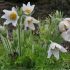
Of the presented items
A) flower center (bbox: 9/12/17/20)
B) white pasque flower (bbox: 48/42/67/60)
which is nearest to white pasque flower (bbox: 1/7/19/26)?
flower center (bbox: 9/12/17/20)

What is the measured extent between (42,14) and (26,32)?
4.67m

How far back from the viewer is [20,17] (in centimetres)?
198

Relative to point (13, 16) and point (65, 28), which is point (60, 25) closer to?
point (65, 28)

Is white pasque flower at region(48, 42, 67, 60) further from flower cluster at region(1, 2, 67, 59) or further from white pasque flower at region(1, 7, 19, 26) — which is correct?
white pasque flower at region(1, 7, 19, 26)

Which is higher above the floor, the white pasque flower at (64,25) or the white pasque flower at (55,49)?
the white pasque flower at (64,25)

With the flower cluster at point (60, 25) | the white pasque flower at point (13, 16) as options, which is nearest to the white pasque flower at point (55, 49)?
the flower cluster at point (60, 25)

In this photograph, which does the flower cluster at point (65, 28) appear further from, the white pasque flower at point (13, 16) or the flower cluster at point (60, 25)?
the white pasque flower at point (13, 16)

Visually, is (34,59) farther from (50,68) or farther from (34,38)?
(34,38)

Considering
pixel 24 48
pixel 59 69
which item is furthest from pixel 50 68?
pixel 24 48

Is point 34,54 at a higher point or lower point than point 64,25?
lower

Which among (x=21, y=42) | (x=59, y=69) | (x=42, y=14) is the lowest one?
(x=59, y=69)

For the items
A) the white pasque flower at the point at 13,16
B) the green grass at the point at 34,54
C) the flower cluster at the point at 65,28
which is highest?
the white pasque flower at the point at 13,16

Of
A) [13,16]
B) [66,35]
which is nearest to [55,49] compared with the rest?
[66,35]

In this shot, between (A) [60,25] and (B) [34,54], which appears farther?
(B) [34,54]
